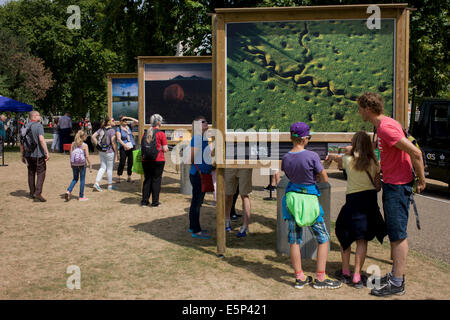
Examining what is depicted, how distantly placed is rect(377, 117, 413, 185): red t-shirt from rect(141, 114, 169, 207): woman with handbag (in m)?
5.32

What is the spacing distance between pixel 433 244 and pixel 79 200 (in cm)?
689

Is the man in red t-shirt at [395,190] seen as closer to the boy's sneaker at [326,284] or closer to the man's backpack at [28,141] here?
the boy's sneaker at [326,284]

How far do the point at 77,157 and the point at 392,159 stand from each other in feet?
23.1

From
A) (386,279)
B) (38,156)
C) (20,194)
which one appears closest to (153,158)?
(38,156)

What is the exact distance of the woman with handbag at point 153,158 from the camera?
9.48m

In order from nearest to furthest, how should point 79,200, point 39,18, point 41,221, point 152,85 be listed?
point 41,221
point 79,200
point 152,85
point 39,18

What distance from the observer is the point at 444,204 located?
35.3 feet

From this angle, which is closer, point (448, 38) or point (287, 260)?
point (287, 260)

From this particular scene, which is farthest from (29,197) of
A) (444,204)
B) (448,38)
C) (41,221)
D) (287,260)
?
(448,38)

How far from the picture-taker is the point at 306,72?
20.1ft

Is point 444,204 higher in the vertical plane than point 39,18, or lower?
lower

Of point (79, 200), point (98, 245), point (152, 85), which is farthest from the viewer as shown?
point (152, 85)

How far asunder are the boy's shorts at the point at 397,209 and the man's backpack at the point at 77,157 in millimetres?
6968
